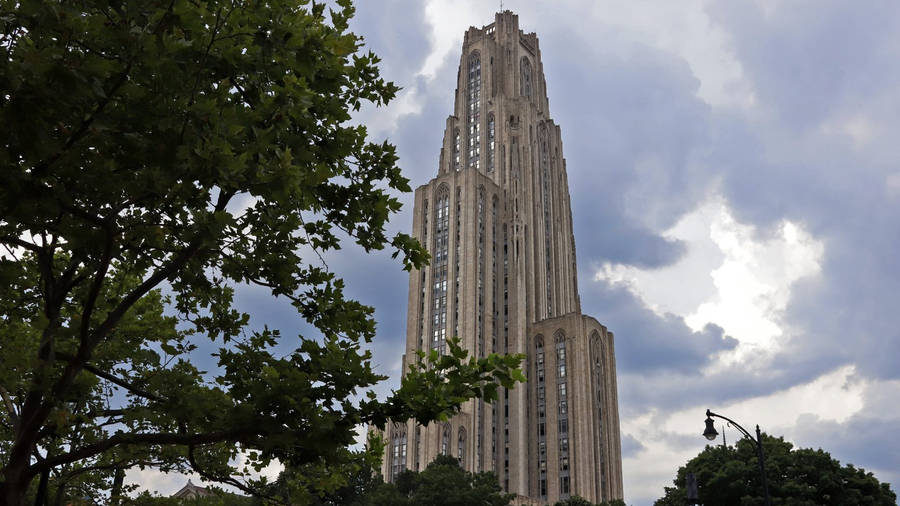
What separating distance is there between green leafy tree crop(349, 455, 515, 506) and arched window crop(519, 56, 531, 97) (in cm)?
9341

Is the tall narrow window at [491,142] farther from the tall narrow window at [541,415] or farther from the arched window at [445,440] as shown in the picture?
the arched window at [445,440]

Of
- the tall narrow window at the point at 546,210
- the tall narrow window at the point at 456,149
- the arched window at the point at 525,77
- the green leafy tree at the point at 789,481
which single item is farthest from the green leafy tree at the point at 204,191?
the arched window at the point at 525,77

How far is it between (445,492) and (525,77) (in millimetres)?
103039

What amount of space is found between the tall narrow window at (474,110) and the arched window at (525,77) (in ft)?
29.2

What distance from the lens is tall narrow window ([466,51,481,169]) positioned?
13490 centimetres

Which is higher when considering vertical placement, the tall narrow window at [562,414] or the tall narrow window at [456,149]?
the tall narrow window at [456,149]

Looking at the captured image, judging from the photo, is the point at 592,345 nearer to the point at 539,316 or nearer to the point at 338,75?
the point at 539,316

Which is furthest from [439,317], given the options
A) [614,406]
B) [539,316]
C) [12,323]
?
[12,323]

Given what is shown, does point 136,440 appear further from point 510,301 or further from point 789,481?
point 510,301

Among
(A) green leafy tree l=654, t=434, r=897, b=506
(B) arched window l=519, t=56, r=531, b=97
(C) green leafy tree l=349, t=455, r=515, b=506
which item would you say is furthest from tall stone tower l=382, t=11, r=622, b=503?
(A) green leafy tree l=654, t=434, r=897, b=506

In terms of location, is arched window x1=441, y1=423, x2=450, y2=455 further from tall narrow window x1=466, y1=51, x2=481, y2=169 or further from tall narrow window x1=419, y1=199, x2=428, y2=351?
tall narrow window x1=466, y1=51, x2=481, y2=169

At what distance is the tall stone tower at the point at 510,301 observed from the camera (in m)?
110

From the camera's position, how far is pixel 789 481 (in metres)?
44.8

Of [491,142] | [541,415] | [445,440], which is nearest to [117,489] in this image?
[445,440]
